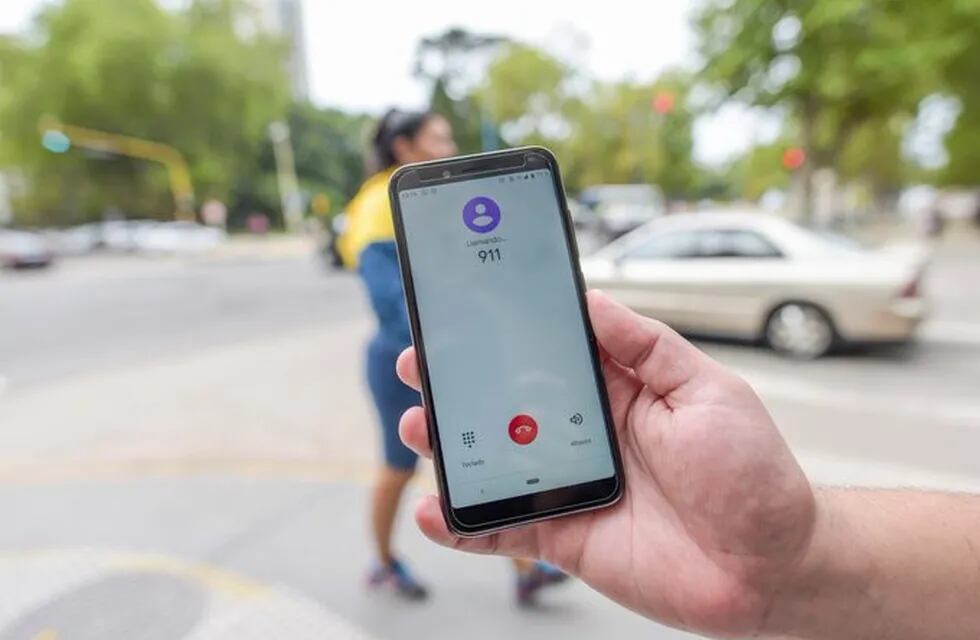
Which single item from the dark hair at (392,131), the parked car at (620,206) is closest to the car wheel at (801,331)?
the dark hair at (392,131)

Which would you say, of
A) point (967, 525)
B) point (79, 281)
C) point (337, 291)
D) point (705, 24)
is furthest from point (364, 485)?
point (79, 281)

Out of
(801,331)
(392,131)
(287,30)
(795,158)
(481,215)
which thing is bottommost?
(801,331)

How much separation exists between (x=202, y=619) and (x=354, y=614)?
Answer: 19.7 inches

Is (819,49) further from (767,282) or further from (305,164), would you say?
(305,164)

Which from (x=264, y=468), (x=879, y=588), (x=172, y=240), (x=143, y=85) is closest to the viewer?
(x=879, y=588)

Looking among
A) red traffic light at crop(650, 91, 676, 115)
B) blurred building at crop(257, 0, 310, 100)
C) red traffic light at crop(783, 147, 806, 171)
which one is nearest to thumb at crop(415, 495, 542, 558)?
red traffic light at crop(650, 91, 676, 115)

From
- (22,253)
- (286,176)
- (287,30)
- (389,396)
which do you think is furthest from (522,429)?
(286,176)

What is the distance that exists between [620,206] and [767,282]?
14066 millimetres

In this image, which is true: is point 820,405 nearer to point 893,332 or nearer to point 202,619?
point 893,332

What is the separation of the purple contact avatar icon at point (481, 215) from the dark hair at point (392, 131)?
3.37 feet

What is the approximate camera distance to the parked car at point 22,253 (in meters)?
19.3

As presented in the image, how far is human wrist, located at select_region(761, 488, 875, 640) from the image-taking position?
112 cm

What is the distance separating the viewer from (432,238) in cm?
134

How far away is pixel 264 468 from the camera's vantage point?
143 inches
